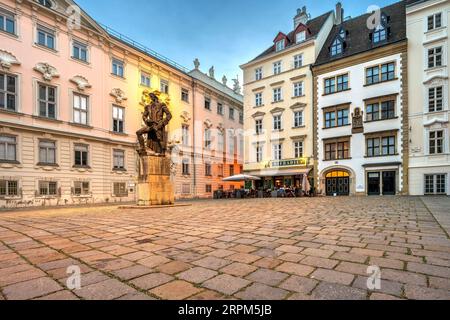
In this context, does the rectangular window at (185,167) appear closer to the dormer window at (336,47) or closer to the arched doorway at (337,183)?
the arched doorway at (337,183)

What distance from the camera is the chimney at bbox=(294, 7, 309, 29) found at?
109ft

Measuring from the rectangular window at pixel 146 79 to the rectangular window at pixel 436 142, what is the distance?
2527 cm

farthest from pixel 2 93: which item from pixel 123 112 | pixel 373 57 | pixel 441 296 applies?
pixel 373 57

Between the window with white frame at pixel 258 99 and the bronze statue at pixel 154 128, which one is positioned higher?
the window with white frame at pixel 258 99

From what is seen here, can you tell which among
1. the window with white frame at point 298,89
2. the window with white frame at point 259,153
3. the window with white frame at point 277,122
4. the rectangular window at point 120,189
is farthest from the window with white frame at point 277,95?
the rectangular window at point 120,189

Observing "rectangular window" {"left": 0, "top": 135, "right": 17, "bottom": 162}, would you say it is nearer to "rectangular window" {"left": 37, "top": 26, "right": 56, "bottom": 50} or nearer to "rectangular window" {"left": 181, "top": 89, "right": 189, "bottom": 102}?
"rectangular window" {"left": 37, "top": 26, "right": 56, "bottom": 50}

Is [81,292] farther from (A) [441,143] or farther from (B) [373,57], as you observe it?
(B) [373,57]

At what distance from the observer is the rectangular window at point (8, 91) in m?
16.4

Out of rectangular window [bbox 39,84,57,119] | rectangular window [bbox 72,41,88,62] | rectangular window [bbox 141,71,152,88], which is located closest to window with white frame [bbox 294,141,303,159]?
rectangular window [bbox 141,71,152,88]

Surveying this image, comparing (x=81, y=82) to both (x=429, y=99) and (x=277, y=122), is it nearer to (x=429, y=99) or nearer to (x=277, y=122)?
(x=277, y=122)

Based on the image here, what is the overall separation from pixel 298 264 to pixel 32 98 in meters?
20.5

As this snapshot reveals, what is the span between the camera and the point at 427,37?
74.5 feet

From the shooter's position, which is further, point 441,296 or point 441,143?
point 441,143

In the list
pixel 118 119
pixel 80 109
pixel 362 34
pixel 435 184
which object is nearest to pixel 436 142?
pixel 435 184
